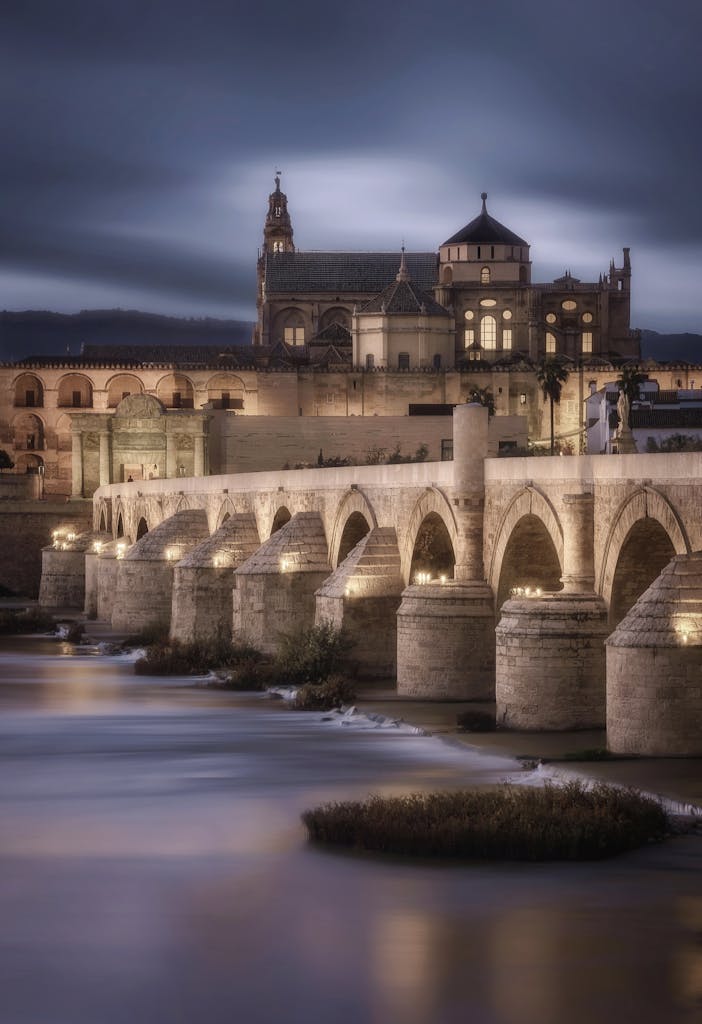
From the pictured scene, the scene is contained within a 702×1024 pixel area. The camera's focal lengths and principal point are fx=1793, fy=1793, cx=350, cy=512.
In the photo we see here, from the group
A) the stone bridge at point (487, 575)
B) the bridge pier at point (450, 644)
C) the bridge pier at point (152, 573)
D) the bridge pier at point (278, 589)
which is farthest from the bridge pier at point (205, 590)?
the bridge pier at point (450, 644)

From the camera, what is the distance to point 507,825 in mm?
17156

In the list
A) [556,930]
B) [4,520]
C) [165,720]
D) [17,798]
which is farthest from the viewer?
[4,520]

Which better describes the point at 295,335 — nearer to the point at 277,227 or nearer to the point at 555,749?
the point at 277,227

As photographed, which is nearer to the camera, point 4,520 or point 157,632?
point 157,632

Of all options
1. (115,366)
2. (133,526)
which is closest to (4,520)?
(133,526)

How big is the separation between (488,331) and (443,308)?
142 inches

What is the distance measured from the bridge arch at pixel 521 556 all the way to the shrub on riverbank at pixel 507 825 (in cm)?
996

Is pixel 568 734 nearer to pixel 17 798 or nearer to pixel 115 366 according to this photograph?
pixel 17 798

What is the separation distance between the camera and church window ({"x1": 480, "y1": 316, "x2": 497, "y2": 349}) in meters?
96.1

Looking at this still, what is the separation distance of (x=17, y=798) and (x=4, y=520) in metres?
51.4

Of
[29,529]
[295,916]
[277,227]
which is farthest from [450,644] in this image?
[277,227]

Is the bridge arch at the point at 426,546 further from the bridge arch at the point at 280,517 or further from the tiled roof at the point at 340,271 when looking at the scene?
the tiled roof at the point at 340,271

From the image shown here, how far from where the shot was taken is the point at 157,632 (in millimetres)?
43594

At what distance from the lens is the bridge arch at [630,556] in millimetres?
24016
